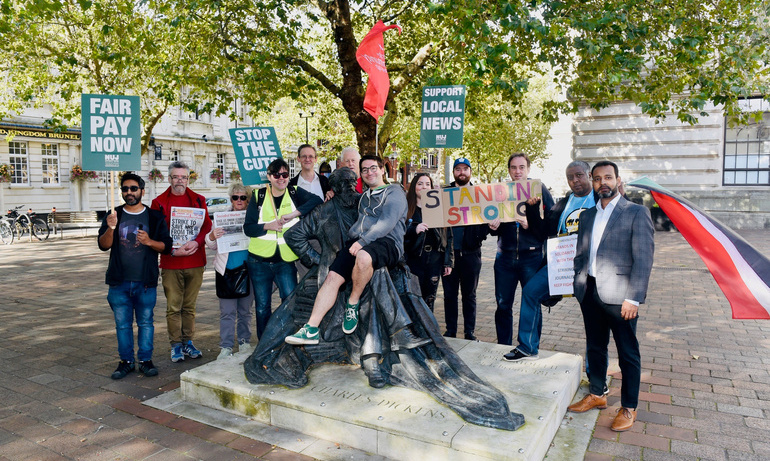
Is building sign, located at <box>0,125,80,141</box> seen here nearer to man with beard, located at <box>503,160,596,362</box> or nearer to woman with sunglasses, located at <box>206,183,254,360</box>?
woman with sunglasses, located at <box>206,183,254,360</box>

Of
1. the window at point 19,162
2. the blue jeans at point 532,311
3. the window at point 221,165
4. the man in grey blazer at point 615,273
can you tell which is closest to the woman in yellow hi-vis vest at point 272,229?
the blue jeans at point 532,311

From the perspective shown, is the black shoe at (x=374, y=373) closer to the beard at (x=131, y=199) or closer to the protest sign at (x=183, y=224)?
the protest sign at (x=183, y=224)

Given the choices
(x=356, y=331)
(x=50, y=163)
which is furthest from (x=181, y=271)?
(x=50, y=163)

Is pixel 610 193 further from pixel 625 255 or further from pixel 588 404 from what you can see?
pixel 588 404

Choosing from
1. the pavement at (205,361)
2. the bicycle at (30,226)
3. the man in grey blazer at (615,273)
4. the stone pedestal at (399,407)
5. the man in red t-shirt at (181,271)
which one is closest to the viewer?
the stone pedestal at (399,407)

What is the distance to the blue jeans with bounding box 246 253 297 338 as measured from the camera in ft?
17.9

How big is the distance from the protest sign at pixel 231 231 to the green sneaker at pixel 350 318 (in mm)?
1732

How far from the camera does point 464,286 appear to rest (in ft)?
19.9

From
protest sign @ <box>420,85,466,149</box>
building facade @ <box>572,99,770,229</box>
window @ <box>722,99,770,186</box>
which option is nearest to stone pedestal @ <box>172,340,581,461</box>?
protest sign @ <box>420,85,466,149</box>

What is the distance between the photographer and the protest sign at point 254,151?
625 cm

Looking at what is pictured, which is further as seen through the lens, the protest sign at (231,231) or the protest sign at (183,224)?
the protest sign at (183,224)

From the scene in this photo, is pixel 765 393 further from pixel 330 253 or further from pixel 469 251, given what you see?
pixel 330 253

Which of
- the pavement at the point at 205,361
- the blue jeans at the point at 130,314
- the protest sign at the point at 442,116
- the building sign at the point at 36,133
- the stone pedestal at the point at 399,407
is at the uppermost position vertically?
the building sign at the point at 36,133

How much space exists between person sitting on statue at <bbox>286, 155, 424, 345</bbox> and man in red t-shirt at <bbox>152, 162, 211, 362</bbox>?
1.92 metres
